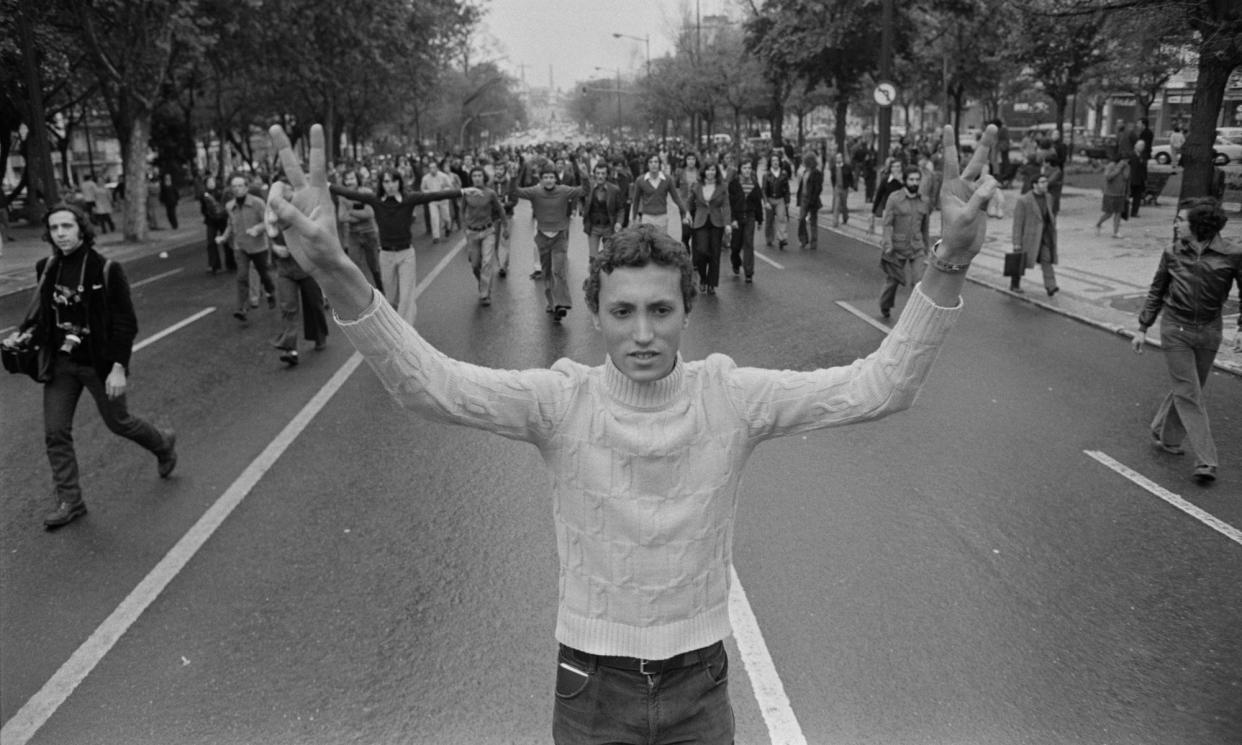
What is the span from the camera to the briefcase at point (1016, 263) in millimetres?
13477

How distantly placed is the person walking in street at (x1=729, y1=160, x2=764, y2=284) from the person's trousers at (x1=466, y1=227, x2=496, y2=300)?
3.64 metres

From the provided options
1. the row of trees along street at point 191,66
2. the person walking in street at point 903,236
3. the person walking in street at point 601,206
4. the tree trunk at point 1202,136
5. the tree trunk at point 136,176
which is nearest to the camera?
the person walking in street at point 903,236

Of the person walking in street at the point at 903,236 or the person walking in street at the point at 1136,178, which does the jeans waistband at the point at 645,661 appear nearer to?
the person walking in street at the point at 903,236

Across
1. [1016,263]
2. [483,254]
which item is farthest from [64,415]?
[1016,263]

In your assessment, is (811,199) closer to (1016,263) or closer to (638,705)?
(1016,263)

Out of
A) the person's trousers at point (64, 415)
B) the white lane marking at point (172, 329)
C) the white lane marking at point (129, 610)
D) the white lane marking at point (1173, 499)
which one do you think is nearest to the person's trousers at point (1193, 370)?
the white lane marking at point (1173, 499)

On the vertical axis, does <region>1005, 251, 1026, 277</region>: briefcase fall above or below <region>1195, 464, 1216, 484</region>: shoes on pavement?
above

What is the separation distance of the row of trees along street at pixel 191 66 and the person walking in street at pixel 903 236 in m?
16.4

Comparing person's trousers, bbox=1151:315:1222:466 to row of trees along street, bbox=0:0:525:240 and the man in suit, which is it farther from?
row of trees along street, bbox=0:0:525:240

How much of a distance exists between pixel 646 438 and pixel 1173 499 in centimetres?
514

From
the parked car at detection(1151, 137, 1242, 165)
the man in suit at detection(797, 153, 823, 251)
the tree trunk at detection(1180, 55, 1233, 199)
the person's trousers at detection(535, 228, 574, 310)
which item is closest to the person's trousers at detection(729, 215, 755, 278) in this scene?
the person's trousers at detection(535, 228, 574, 310)

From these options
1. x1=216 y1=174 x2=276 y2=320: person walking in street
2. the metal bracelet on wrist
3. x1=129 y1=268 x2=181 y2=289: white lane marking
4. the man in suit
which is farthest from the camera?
the man in suit

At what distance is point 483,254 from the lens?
1358 cm

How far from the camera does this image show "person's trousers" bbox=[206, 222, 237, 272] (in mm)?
17773
